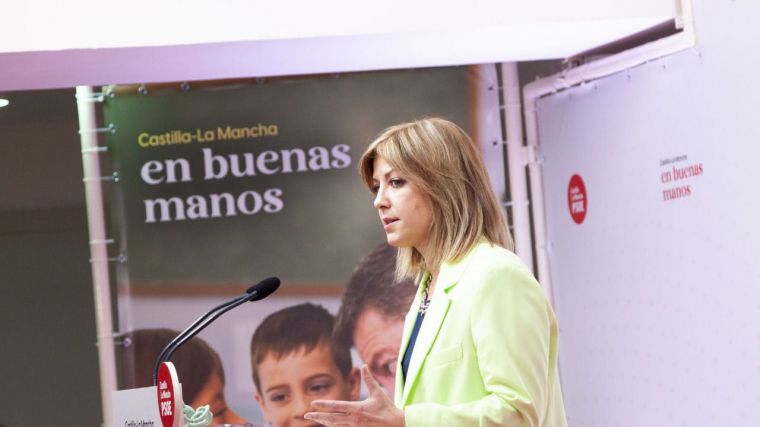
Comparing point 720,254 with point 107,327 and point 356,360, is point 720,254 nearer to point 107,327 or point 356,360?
point 356,360

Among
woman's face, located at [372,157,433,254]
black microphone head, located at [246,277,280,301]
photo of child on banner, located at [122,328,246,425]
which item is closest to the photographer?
woman's face, located at [372,157,433,254]

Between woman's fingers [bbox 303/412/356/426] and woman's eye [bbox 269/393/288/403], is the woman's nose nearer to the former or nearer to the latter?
woman's fingers [bbox 303/412/356/426]

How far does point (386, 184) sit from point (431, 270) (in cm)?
22

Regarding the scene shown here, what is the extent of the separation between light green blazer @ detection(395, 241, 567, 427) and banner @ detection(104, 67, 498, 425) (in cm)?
305

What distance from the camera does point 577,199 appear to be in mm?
5473

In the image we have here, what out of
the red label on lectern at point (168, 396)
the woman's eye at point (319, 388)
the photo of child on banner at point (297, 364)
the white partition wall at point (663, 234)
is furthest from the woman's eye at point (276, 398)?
the red label on lectern at point (168, 396)

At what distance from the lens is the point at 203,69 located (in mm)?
4996

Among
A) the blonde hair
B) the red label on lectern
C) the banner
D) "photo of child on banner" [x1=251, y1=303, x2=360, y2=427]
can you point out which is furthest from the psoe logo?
the red label on lectern

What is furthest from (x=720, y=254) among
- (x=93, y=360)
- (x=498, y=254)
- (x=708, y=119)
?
(x=93, y=360)

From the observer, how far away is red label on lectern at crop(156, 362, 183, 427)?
2.42m

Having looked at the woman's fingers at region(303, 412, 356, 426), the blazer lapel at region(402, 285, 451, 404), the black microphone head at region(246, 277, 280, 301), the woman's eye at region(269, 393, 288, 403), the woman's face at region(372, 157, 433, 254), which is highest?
the woman's face at region(372, 157, 433, 254)

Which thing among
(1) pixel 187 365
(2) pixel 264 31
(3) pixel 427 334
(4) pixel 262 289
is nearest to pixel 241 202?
(1) pixel 187 365

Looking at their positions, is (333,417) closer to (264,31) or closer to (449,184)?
(449,184)

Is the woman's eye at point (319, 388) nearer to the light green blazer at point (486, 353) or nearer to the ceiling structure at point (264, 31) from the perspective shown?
the ceiling structure at point (264, 31)
